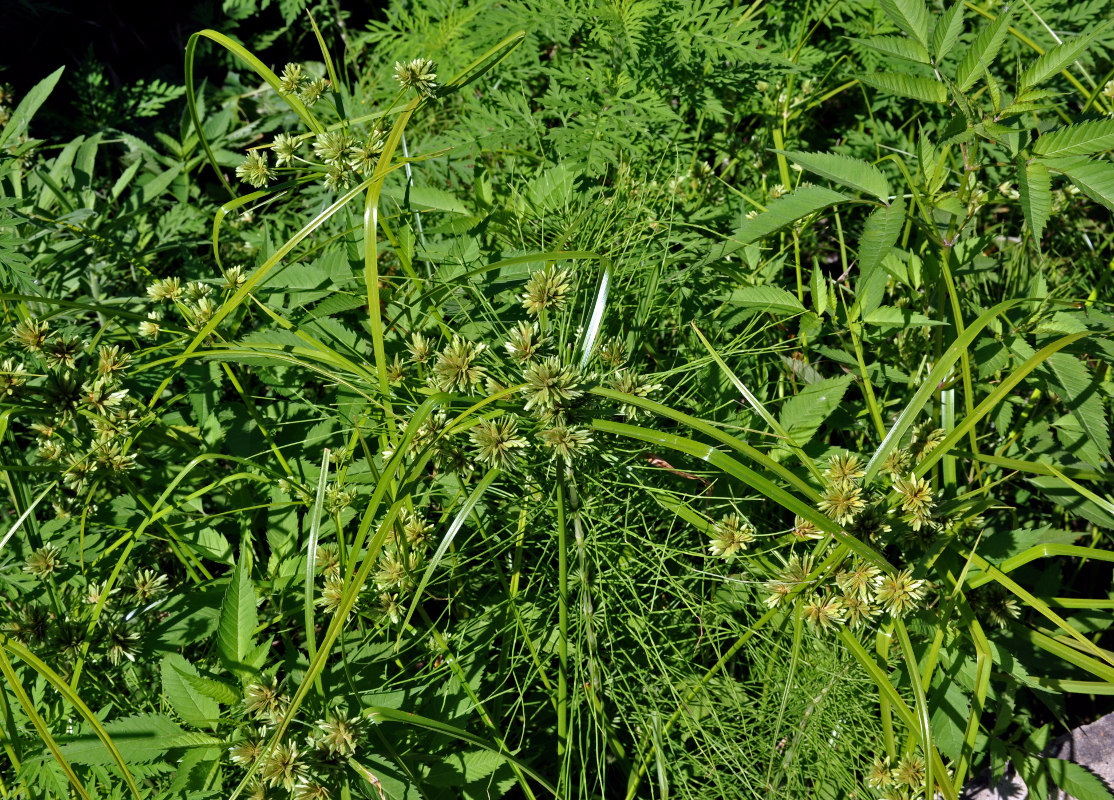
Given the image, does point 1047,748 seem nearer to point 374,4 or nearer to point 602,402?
point 602,402

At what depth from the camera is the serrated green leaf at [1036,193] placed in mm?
1287

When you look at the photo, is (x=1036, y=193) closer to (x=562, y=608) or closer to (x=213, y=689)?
(x=562, y=608)

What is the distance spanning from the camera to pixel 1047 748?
1.73 metres

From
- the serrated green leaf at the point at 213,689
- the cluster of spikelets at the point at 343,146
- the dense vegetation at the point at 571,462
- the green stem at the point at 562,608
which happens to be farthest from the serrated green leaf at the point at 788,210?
the serrated green leaf at the point at 213,689

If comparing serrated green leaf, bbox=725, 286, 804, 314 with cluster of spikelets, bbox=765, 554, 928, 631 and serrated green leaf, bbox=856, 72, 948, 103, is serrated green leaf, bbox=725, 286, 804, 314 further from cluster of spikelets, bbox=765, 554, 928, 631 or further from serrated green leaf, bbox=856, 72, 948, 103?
cluster of spikelets, bbox=765, 554, 928, 631

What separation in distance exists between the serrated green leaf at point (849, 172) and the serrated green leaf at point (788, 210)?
31 mm

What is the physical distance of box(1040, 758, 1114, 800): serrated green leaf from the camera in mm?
1509

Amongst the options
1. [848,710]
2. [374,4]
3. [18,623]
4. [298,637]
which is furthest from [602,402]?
[374,4]

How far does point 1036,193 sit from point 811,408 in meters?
0.58

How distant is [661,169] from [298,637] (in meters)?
1.47

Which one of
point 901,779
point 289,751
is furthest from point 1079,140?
point 289,751

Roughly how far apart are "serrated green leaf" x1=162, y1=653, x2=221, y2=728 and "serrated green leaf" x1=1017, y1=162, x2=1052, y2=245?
153 cm

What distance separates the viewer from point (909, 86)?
148cm

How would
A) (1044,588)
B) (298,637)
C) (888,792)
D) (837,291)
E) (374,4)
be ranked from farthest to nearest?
(374,4)
(837,291)
(298,637)
(1044,588)
(888,792)
